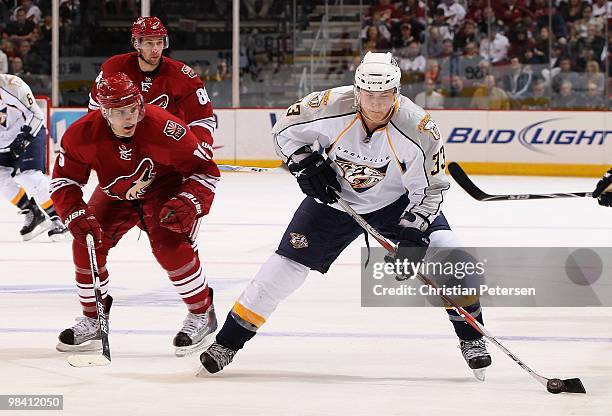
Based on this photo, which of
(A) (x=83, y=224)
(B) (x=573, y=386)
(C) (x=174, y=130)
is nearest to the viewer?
(B) (x=573, y=386)

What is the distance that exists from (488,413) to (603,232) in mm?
4341

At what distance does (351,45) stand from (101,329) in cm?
870

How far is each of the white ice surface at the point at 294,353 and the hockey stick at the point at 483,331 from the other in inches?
1.3

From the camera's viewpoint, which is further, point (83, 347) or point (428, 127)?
point (83, 347)

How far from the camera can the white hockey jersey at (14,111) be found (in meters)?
6.86

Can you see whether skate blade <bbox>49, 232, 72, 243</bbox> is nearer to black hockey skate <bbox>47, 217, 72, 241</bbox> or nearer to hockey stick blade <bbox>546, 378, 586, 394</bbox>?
black hockey skate <bbox>47, 217, 72, 241</bbox>

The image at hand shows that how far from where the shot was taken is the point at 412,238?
11.4 ft

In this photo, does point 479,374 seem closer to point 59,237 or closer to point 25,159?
point 59,237

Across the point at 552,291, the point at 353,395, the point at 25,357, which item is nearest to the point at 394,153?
the point at 353,395

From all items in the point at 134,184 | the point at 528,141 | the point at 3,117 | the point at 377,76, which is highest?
the point at 377,76

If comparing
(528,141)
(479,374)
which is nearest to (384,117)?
(479,374)

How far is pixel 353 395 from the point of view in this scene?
331 centimetres

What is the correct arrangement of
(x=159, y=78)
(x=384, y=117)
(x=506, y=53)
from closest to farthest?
(x=384, y=117) < (x=159, y=78) < (x=506, y=53)

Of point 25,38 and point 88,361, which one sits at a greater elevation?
point 25,38
